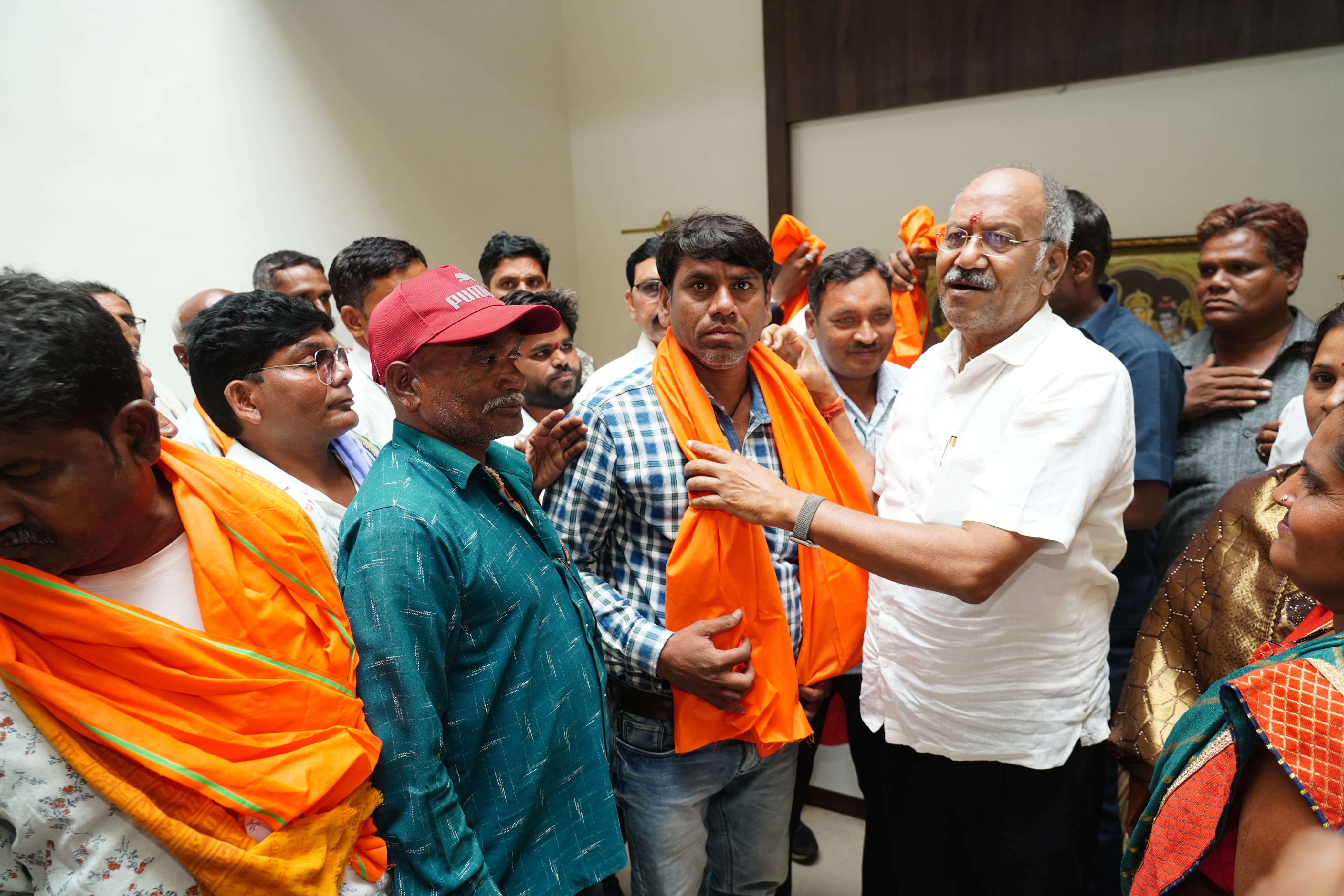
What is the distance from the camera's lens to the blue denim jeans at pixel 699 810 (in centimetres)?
174

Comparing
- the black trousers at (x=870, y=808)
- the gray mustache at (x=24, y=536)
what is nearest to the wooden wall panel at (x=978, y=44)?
the black trousers at (x=870, y=808)

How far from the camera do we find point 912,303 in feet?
10.3

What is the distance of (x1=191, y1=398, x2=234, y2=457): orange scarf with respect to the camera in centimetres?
182

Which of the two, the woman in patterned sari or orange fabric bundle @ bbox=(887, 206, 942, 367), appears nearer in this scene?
the woman in patterned sari

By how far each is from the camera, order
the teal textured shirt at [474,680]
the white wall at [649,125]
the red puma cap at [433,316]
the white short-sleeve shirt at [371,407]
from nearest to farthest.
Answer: the teal textured shirt at [474,680] → the red puma cap at [433,316] → the white short-sleeve shirt at [371,407] → the white wall at [649,125]

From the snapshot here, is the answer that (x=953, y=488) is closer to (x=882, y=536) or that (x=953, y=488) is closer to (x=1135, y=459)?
(x=882, y=536)

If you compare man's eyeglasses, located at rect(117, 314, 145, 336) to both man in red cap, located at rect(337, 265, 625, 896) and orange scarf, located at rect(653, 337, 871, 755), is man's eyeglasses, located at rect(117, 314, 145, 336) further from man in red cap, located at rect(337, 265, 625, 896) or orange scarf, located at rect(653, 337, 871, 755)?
orange scarf, located at rect(653, 337, 871, 755)

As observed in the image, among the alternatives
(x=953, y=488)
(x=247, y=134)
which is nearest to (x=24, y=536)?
(x=953, y=488)

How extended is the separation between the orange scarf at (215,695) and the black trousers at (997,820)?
124 centimetres

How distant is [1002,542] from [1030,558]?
0.14 m

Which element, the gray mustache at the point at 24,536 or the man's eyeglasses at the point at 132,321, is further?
the man's eyeglasses at the point at 132,321

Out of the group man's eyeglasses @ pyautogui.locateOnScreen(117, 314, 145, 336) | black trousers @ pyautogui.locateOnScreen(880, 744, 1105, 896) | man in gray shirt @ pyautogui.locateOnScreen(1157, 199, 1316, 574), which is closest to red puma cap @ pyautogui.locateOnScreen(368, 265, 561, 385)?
black trousers @ pyautogui.locateOnScreen(880, 744, 1105, 896)

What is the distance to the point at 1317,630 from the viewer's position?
1094 millimetres

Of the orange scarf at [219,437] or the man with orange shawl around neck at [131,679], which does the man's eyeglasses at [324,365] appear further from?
the man with orange shawl around neck at [131,679]
